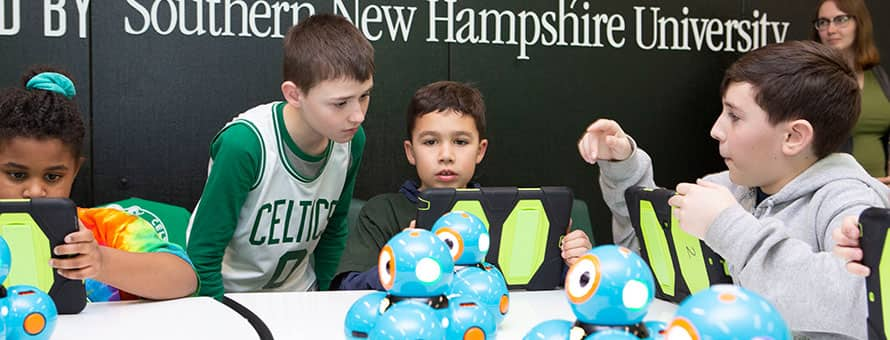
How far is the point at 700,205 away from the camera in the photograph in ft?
4.53

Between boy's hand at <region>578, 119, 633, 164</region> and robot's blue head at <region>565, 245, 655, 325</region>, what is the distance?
3.18ft

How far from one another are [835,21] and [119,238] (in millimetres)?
2652

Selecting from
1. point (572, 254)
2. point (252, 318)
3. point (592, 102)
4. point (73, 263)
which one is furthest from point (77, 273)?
point (592, 102)

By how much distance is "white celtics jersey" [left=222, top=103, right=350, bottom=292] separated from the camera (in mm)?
2260

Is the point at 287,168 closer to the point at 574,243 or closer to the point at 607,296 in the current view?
the point at 574,243

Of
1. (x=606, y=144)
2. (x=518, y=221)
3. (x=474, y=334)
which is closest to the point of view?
(x=474, y=334)

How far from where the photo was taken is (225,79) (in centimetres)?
298

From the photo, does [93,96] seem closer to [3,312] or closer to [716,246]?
[3,312]

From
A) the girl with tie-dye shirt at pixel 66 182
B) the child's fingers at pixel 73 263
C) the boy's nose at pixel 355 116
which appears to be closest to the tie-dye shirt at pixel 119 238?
the girl with tie-dye shirt at pixel 66 182

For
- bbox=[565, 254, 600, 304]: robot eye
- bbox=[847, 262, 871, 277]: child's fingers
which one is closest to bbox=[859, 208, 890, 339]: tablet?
bbox=[847, 262, 871, 277]: child's fingers

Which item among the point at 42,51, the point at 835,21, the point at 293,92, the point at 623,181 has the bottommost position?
the point at 623,181

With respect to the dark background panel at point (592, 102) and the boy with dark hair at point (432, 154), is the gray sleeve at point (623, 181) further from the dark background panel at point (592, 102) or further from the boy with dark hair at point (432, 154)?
the dark background panel at point (592, 102)

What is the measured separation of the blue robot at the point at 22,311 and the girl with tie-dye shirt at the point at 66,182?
429 mm

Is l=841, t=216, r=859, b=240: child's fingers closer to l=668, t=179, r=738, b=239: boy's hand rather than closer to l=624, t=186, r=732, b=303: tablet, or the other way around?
l=668, t=179, r=738, b=239: boy's hand
